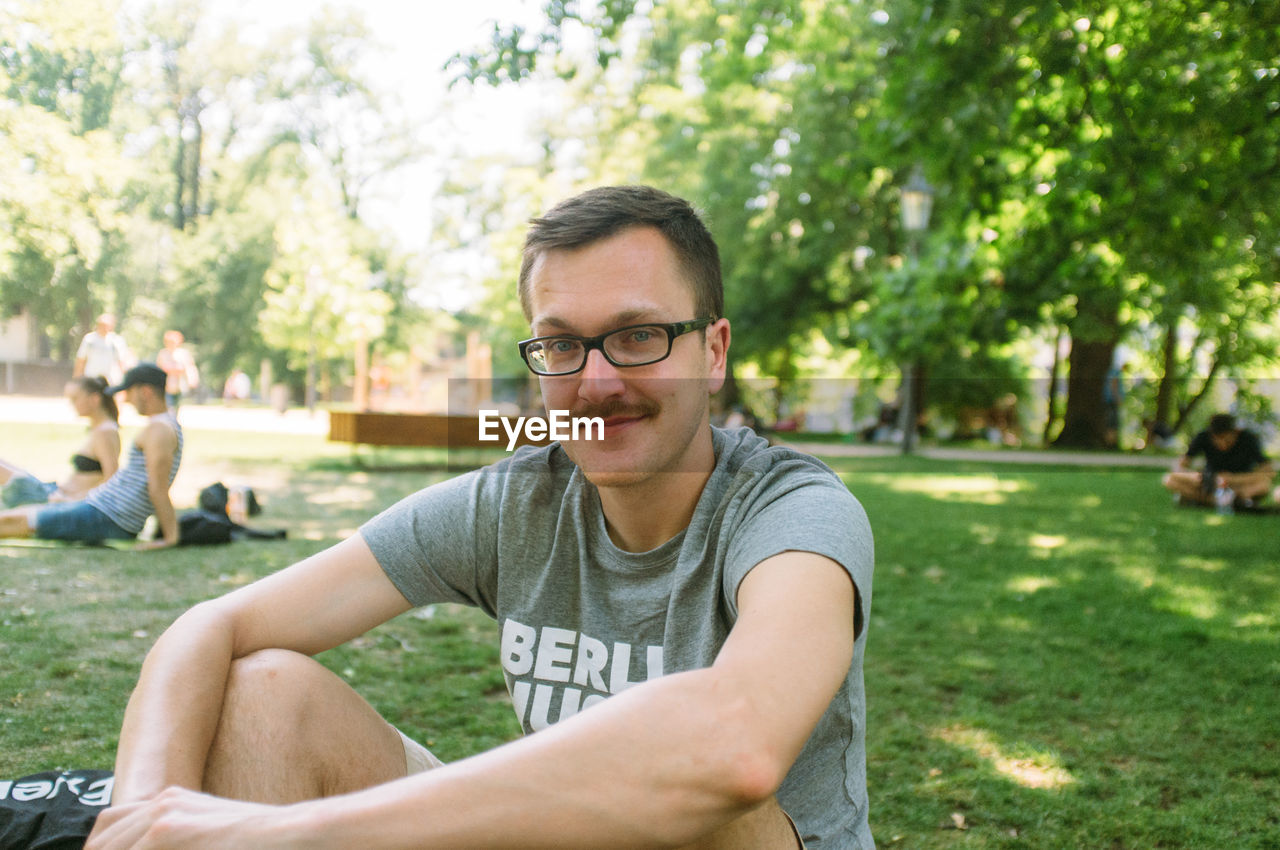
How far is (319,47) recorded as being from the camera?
32906 mm

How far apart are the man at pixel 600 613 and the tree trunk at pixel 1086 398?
1909cm

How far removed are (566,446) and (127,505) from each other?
19.7ft

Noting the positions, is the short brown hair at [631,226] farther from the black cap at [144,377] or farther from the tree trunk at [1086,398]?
the tree trunk at [1086,398]

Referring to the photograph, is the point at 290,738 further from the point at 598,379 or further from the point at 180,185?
the point at 180,185

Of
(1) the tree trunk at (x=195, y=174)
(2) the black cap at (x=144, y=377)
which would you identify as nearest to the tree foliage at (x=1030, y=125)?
(2) the black cap at (x=144, y=377)

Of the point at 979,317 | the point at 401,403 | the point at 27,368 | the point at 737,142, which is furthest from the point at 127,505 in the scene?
the point at 401,403

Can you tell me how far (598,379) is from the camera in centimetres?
185

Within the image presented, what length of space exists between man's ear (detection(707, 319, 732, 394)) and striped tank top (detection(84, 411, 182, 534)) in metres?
5.96

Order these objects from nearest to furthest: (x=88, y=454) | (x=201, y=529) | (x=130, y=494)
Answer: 1. (x=130, y=494)
2. (x=201, y=529)
3. (x=88, y=454)

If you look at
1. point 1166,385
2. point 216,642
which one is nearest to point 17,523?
point 216,642

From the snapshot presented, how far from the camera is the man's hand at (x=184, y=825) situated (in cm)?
134

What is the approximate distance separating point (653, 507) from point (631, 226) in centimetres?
57

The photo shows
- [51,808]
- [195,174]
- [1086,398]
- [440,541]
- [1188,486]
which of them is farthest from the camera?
[1086,398]

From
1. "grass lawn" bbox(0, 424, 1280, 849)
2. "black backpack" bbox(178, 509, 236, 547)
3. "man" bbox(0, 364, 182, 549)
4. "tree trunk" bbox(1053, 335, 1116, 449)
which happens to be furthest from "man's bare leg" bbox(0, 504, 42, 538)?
"tree trunk" bbox(1053, 335, 1116, 449)
